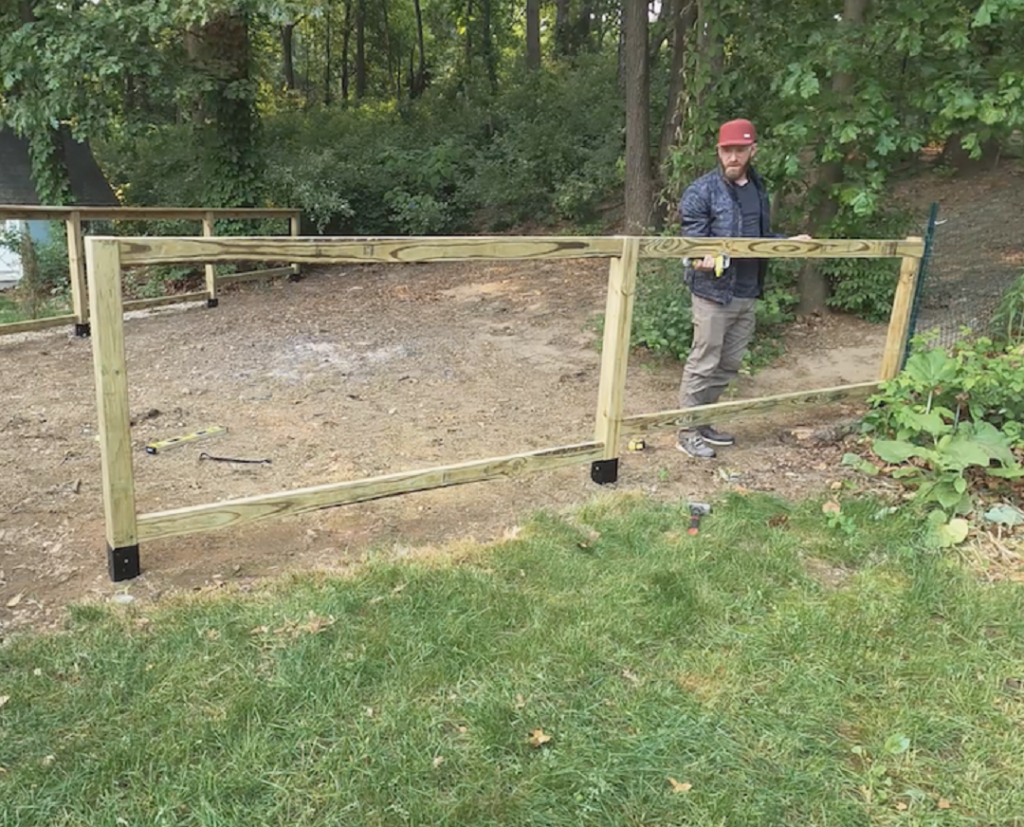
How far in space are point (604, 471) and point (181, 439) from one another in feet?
8.03

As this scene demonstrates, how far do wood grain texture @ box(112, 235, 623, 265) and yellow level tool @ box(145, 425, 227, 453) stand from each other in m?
1.68

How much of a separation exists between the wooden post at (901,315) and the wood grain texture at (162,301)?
22.8ft

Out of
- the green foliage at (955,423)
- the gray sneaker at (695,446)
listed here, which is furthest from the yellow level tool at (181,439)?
the green foliage at (955,423)

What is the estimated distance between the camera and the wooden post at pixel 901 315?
4.73 metres

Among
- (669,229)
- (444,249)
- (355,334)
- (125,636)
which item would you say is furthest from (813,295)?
(125,636)

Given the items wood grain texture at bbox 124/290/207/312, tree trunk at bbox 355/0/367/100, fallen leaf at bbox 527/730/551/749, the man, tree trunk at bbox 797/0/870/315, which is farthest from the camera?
tree trunk at bbox 355/0/367/100

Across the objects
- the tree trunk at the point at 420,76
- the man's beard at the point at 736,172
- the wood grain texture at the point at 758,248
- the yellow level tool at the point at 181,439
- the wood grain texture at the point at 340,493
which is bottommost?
the yellow level tool at the point at 181,439

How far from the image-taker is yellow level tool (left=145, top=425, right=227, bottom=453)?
4.40m

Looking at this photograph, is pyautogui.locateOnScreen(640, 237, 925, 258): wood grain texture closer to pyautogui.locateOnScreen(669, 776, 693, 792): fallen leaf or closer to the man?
the man

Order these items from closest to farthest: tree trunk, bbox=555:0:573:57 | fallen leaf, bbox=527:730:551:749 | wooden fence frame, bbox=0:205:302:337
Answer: fallen leaf, bbox=527:730:551:749, wooden fence frame, bbox=0:205:302:337, tree trunk, bbox=555:0:573:57

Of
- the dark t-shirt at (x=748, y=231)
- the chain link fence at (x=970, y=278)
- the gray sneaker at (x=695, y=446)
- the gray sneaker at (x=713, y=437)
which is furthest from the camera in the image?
the chain link fence at (x=970, y=278)

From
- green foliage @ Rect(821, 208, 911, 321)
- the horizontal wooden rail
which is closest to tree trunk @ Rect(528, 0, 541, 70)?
the horizontal wooden rail

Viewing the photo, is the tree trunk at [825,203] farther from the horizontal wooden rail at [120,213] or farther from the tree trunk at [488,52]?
the tree trunk at [488,52]

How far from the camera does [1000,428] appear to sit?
3.99 metres
